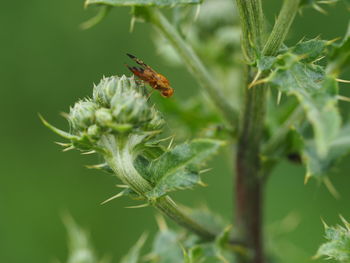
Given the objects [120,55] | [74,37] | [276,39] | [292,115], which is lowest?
[292,115]

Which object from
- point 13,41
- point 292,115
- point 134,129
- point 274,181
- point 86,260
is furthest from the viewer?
point 13,41

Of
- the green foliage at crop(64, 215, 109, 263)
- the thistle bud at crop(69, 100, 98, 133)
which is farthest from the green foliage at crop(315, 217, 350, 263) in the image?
the green foliage at crop(64, 215, 109, 263)

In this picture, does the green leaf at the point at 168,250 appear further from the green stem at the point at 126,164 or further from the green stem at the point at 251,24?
the green stem at the point at 251,24

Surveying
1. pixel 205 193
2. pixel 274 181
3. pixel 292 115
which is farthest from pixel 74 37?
pixel 292 115

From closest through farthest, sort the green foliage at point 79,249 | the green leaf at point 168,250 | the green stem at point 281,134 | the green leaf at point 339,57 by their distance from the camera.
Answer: the green leaf at point 339,57 < the green stem at point 281,134 < the green leaf at point 168,250 < the green foliage at point 79,249

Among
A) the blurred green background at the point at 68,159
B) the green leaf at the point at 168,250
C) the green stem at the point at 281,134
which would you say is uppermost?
the blurred green background at the point at 68,159

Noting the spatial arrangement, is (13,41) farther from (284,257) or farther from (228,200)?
(284,257)

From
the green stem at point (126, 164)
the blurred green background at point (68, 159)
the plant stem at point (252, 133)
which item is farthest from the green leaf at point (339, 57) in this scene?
the blurred green background at point (68, 159)

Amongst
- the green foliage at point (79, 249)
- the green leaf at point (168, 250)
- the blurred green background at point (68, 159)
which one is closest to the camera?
the green leaf at point (168, 250)
